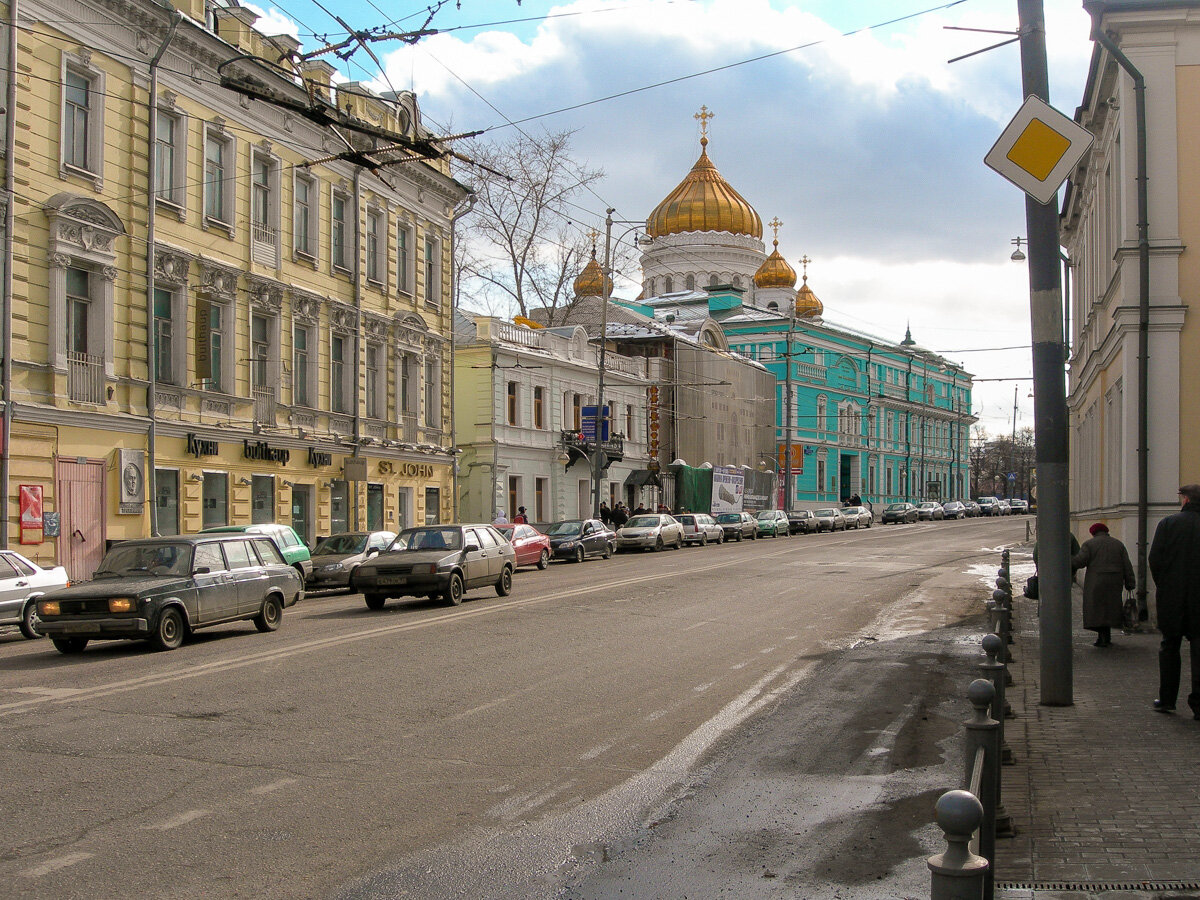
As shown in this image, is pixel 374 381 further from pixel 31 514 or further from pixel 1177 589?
pixel 1177 589

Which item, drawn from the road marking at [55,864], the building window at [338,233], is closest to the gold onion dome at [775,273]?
the building window at [338,233]

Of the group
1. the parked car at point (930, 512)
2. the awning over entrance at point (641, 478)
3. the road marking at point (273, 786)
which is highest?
the awning over entrance at point (641, 478)

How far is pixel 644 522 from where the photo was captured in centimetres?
4366

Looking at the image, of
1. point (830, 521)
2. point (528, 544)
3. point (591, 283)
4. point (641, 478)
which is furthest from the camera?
point (591, 283)

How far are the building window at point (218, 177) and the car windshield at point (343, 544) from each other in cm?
802

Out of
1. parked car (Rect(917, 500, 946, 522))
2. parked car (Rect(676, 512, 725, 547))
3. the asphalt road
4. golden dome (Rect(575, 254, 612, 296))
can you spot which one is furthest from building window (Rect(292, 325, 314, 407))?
parked car (Rect(917, 500, 946, 522))

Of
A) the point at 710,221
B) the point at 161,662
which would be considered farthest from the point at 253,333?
the point at 710,221

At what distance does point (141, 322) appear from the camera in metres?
25.2

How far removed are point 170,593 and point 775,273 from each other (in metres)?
79.5

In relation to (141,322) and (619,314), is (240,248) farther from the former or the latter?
(619,314)

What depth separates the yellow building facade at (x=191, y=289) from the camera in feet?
73.3

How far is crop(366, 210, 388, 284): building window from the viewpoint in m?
35.3

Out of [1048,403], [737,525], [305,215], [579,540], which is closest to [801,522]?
[737,525]

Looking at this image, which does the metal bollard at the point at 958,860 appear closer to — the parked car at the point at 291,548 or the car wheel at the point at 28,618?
the car wheel at the point at 28,618
